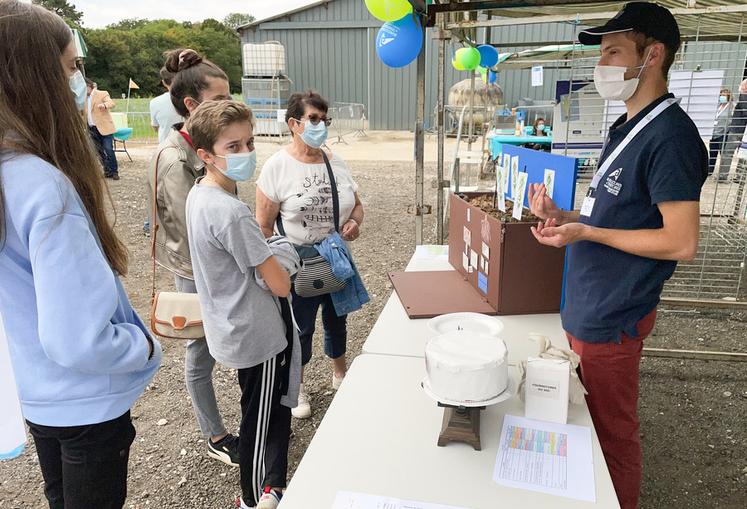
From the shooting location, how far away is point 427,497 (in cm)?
115

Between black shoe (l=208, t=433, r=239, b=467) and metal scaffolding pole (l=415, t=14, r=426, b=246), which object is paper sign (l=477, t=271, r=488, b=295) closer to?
metal scaffolding pole (l=415, t=14, r=426, b=246)

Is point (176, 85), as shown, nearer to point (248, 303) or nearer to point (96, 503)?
point (248, 303)

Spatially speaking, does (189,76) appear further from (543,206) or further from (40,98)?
(543,206)

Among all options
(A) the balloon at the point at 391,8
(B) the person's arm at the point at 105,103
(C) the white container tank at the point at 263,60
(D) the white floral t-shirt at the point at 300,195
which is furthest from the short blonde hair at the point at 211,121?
(C) the white container tank at the point at 263,60

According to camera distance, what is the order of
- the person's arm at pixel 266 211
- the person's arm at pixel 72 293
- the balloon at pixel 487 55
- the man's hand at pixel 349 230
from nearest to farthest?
the person's arm at pixel 72 293, the person's arm at pixel 266 211, the man's hand at pixel 349 230, the balloon at pixel 487 55

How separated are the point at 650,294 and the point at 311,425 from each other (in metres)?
1.92

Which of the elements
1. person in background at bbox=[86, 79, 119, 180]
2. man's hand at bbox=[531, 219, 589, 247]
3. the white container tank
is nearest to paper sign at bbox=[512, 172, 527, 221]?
man's hand at bbox=[531, 219, 589, 247]

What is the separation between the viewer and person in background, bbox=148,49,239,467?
2.09 meters

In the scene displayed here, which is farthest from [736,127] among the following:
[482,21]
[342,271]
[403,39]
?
[342,271]

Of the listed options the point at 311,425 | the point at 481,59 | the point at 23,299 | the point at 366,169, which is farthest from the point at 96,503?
the point at 366,169

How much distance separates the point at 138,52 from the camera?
105ft

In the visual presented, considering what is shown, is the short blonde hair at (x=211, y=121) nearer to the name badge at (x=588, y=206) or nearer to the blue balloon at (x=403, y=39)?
the name badge at (x=588, y=206)

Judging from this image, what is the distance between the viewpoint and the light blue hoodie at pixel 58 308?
1043 millimetres

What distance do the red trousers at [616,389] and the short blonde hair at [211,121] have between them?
140cm
